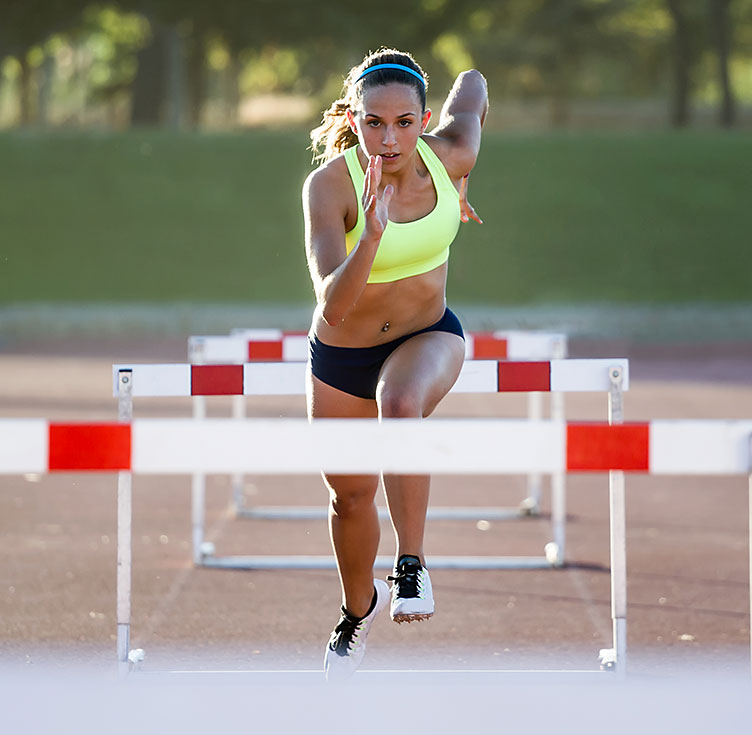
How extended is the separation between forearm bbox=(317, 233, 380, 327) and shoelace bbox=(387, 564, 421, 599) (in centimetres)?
83

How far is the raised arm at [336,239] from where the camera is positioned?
437 cm

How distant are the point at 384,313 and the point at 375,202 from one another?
61 cm

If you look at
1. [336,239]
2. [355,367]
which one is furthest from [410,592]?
[336,239]

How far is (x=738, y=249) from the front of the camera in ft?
96.5

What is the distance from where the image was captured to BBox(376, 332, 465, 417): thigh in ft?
15.3

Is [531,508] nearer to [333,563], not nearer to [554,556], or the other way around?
[554,556]

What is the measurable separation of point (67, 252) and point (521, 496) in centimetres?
2076

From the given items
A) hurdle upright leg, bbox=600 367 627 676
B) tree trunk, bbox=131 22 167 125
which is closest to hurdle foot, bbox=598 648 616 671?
hurdle upright leg, bbox=600 367 627 676

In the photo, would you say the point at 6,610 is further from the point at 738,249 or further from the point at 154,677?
the point at 738,249

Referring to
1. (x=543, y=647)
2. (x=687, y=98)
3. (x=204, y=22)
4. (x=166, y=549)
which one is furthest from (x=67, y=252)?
(x=543, y=647)

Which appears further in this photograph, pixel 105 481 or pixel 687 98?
pixel 687 98

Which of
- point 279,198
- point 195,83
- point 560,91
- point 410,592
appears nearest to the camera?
point 410,592

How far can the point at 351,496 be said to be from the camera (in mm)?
5004

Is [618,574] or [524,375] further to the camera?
[524,375]
